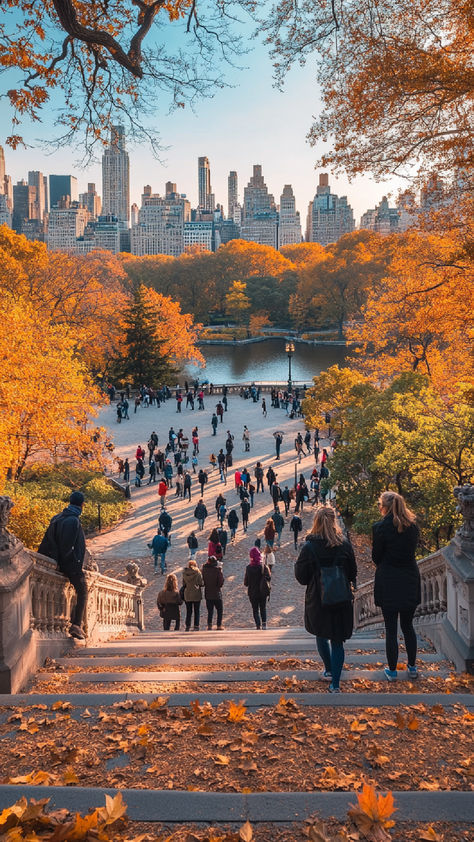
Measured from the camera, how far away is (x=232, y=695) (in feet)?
14.6

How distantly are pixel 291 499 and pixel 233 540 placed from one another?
424cm

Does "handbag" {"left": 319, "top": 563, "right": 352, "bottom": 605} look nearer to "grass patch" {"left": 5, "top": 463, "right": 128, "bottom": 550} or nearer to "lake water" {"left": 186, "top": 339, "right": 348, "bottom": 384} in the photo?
"grass patch" {"left": 5, "top": 463, "right": 128, "bottom": 550}

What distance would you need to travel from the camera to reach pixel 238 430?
35.1 meters

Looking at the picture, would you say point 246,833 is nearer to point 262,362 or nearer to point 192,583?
point 192,583

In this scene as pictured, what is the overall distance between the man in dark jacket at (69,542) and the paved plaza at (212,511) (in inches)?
289

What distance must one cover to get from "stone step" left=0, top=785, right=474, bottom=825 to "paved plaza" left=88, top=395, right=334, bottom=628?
10696mm

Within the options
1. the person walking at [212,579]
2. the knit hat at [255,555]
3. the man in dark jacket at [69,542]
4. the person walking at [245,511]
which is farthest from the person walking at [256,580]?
the person walking at [245,511]

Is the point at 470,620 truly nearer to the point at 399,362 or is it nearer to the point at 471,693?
the point at 471,693

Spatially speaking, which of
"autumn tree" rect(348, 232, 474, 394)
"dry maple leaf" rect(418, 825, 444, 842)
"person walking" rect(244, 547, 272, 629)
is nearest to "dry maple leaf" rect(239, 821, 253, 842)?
"dry maple leaf" rect(418, 825, 444, 842)

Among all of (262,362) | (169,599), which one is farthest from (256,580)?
(262,362)

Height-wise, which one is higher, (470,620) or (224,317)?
(224,317)

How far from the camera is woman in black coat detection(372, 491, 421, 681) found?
5.22m

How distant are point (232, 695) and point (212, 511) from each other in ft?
60.3

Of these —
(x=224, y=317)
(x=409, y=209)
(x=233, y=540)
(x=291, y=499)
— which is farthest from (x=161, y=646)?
(x=224, y=317)
